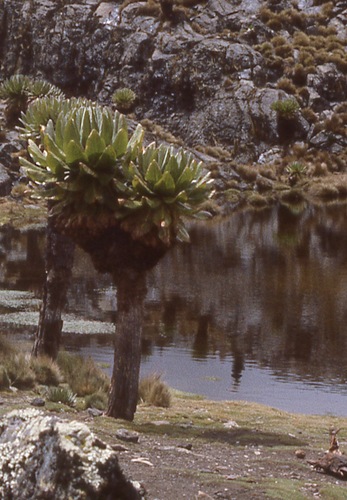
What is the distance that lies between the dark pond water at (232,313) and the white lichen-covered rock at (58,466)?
11.1 meters

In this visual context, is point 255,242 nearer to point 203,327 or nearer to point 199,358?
point 203,327

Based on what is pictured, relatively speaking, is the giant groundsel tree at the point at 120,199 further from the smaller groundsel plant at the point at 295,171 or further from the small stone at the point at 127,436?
the smaller groundsel plant at the point at 295,171

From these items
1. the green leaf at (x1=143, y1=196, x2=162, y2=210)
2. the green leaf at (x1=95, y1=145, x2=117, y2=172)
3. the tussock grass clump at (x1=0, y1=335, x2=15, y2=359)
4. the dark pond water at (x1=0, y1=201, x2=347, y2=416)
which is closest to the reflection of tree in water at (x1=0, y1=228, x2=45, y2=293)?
the dark pond water at (x1=0, y1=201, x2=347, y2=416)

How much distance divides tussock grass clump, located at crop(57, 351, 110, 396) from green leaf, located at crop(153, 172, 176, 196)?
153 inches

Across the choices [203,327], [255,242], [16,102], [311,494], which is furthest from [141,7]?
[311,494]

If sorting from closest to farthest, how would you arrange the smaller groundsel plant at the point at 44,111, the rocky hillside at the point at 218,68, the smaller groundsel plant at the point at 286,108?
the smaller groundsel plant at the point at 44,111, the smaller groundsel plant at the point at 286,108, the rocky hillside at the point at 218,68

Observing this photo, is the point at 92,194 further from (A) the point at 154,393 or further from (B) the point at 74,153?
Result: (A) the point at 154,393

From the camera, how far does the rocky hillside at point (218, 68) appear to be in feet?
205

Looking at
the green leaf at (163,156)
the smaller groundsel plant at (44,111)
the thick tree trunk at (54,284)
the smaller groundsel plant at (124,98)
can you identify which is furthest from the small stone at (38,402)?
the smaller groundsel plant at (124,98)

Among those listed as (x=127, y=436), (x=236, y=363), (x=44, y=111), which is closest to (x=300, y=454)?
(x=127, y=436)

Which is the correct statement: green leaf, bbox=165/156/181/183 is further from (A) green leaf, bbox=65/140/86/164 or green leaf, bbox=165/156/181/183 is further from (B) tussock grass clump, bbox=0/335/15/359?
(B) tussock grass clump, bbox=0/335/15/359

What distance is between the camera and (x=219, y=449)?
9.42 m

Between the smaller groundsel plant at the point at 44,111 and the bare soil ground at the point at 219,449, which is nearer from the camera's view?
the bare soil ground at the point at 219,449

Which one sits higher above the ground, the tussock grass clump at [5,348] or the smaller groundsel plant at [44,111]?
the smaller groundsel plant at [44,111]
